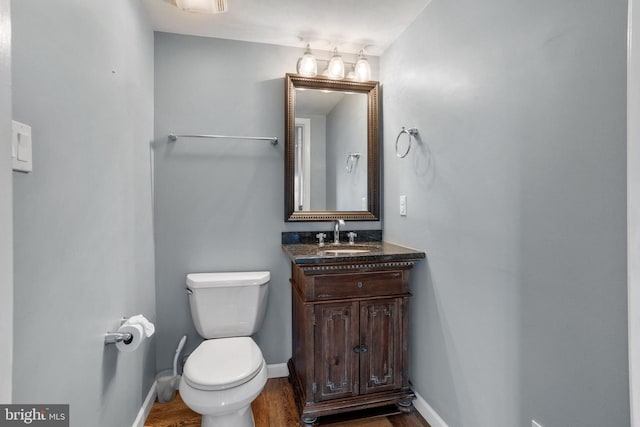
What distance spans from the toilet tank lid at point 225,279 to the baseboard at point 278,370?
685 mm

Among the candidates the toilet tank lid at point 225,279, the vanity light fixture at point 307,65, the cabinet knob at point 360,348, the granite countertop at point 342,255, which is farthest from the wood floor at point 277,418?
the vanity light fixture at point 307,65

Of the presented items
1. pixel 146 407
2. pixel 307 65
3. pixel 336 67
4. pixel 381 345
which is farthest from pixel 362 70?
pixel 146 407

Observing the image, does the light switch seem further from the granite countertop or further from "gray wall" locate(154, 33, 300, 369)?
"gray wall" locate(154, 33, 300, 369)

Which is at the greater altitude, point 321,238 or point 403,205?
point 403,205

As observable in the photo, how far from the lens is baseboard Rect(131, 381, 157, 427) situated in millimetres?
1621

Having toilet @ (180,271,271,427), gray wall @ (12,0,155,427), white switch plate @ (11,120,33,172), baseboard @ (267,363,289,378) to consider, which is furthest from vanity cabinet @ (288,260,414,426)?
white switch plate @ (11,120,33,172)

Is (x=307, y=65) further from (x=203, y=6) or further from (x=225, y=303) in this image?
(x=225, y=303)

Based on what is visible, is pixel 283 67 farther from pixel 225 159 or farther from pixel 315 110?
pixel 225 159

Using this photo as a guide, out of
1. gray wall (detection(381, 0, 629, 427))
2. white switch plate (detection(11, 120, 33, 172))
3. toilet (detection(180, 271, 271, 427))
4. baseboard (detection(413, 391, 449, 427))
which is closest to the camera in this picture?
white switch plate (detection(11, 120, 33, 172))

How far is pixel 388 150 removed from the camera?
221cm

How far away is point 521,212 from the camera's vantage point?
3.69 feet

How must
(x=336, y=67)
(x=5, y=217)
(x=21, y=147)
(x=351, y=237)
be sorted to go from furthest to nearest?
1. (x=351, y=237)
2. (x=336, y=67)
3. (x=21, y=147)
4. (x=5, y=217)

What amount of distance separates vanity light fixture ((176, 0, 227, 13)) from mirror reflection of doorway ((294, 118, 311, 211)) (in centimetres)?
77

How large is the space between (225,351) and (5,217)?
1373mm
